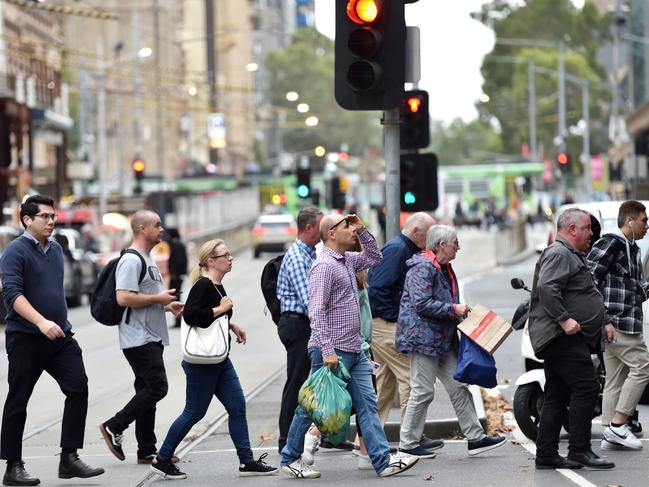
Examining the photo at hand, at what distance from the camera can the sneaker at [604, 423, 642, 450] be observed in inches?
473

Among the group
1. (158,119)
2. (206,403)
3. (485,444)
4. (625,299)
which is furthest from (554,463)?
(158,119)

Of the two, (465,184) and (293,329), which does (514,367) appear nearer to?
(293,329)

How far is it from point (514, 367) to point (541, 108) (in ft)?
319

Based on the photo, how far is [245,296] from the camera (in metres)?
42.1

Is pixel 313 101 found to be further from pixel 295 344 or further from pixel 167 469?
pixel 167 469

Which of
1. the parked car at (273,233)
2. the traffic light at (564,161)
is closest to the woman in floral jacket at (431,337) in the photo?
the traffic light at (564,161)

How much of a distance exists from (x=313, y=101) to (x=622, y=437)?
518 ft

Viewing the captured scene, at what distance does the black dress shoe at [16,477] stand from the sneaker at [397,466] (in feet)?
7.04

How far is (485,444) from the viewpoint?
11.7 metres

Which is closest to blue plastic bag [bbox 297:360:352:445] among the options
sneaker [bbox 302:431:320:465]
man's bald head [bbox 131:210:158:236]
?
sneaker [bbox 302:431:320:465]

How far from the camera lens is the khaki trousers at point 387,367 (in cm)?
1250

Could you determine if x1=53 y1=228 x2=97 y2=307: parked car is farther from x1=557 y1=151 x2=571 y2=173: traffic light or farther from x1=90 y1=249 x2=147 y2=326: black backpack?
x1=90 y1=249 x2=147 y2=326: black backpack

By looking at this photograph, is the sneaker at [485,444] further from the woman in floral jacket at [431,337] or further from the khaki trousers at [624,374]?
the khaki trousers at [624,374]

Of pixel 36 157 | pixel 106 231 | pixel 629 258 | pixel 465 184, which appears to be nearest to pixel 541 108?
pixel 465 184
